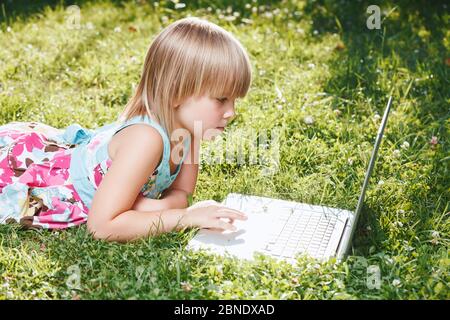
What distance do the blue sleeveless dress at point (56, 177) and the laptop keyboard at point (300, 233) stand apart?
1.48 ft

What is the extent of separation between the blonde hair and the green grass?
0.48m

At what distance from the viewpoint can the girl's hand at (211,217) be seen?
2352mm

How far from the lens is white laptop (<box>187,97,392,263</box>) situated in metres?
2.29

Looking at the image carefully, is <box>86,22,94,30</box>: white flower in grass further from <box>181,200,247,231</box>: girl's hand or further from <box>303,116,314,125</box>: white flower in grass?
<box>181,200,247,231</box>: girl's hand

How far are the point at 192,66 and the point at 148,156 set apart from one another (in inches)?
13.1

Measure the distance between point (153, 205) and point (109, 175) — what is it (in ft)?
0.86

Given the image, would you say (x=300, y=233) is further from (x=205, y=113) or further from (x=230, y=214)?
(x=205, y=113)

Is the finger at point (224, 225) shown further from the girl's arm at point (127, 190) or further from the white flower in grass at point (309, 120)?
the white flower in grass at point (309, 120)

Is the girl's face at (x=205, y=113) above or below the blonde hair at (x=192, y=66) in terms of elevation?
below

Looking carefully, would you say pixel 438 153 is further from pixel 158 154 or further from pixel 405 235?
pixel 158 154

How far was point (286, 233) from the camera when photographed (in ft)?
7.94
